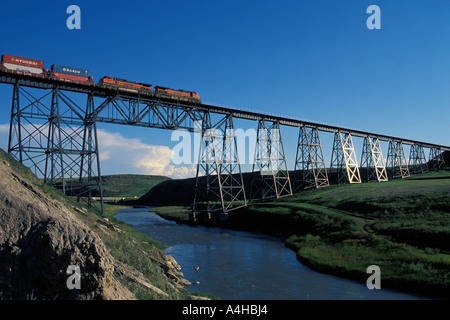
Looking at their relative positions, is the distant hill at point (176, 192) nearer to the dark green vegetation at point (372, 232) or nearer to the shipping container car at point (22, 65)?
the dark green vegetation at point (372, 232)

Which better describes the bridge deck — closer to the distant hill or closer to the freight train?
the freight train

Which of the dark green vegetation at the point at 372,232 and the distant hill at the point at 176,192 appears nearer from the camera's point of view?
the dark green vegetation at the point at 372,232

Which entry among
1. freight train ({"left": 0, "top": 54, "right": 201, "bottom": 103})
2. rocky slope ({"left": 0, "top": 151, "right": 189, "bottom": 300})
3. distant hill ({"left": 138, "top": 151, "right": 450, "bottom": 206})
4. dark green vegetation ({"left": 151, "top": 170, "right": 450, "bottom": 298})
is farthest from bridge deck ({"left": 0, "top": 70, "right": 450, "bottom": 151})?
distant hill ({"left": 138, "top": 151, "right": 450, "bottom": 206})

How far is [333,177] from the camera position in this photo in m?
70.4

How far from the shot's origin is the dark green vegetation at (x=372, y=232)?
13.9 metres

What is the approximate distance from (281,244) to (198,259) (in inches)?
328

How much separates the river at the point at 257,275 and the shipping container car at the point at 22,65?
16.7m

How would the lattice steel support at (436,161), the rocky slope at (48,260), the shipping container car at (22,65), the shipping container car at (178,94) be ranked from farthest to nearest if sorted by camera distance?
the lattice steel support at (436,161)
the shipping container car at (178,94)
the shipping container car at (22,65)
the rocky slope at (48,260)

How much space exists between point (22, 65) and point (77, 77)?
3873 mm

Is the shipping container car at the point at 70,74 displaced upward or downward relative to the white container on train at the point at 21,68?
upward

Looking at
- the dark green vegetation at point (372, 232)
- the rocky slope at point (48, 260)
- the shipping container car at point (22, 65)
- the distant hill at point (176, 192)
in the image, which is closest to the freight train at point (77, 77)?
the shipping container car at point (22, 65)

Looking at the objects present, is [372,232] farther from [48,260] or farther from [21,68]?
[21,68]

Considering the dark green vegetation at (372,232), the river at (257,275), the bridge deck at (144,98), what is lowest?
the river at (257,275)

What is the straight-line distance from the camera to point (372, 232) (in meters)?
20.8
